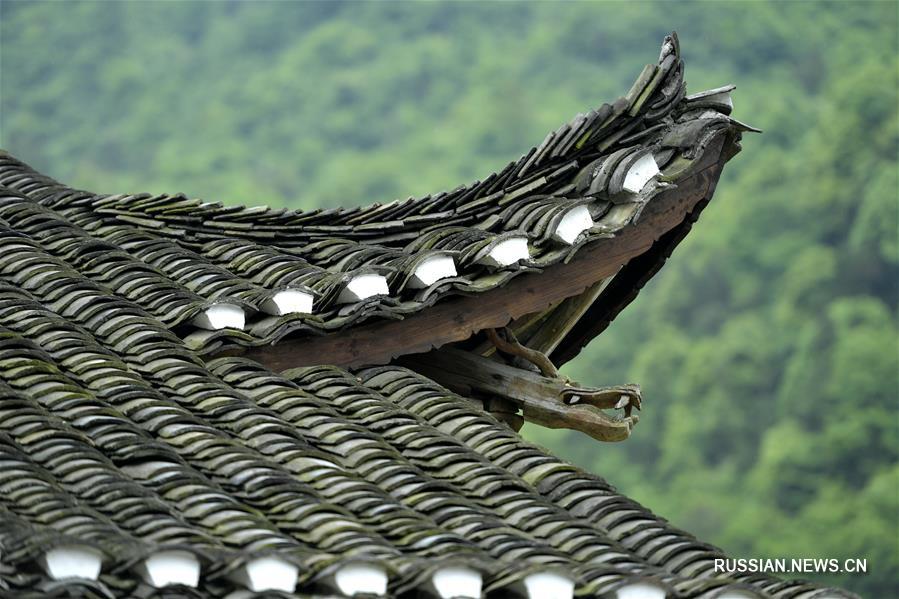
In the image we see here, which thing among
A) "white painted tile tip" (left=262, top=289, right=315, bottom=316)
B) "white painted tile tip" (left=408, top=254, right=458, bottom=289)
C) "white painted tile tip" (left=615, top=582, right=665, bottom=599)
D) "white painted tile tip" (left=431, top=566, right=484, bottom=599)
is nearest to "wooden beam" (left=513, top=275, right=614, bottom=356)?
"white painted tile tip" (left=408, top=254, right=458, bottom=289)

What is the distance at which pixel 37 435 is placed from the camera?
4438 millimetres

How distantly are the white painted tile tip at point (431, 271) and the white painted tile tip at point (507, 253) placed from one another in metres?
0.12

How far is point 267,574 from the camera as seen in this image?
12.5ft

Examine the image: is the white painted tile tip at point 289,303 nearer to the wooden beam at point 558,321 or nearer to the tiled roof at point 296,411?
the tiled roof at point 296,411

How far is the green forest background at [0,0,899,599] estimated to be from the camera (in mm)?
59094

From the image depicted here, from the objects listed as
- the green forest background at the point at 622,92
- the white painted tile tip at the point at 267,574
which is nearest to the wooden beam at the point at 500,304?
the white painted tile tip at the point at 267,574

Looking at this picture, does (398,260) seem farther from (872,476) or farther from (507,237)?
(872,476)

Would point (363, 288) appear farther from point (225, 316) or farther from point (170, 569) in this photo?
point (170, 569)

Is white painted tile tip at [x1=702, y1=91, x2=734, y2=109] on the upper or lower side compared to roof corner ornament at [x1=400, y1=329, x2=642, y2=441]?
upper

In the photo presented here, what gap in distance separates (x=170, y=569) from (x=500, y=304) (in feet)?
6.79

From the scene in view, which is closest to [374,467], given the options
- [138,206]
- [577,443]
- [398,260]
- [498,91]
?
[398,260]

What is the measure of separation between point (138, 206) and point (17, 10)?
93836 millimetres

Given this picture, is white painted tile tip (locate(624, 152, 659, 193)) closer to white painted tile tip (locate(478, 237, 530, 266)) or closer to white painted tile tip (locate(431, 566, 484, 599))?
white painted tile tip (locate(478, 237, 530, 266))

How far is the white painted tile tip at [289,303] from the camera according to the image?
5.17 m
